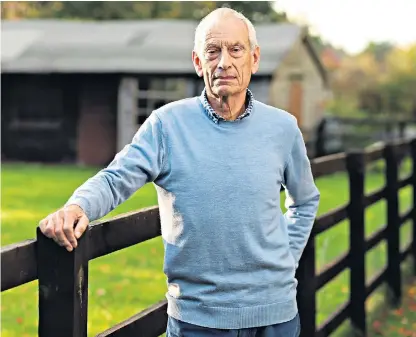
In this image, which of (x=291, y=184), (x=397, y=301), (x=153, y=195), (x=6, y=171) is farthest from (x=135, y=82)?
(x=291, y=184)

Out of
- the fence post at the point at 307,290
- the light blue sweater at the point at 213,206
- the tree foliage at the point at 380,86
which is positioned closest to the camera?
the light blue sweater at the point at 213,206

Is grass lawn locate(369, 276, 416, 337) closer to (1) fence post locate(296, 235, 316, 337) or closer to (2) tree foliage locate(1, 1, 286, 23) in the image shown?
(1) fence post locate(296, 235, 316, 337)

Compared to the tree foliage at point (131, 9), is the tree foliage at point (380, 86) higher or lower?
lower

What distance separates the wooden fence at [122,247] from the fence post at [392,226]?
36.7 inches

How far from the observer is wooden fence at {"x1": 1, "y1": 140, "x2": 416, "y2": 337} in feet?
8.17

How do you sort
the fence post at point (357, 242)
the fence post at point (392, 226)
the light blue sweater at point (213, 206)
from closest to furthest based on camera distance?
the light blue sweater at point (213, 206), the fence post at point (357, 242), the fence post at point (392, 226)

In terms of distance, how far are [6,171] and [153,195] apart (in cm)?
698

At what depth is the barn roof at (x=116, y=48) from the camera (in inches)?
925

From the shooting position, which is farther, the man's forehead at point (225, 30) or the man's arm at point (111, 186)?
the man's forehead at point (225, 30)

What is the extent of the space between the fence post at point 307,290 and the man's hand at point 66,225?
7.25ft

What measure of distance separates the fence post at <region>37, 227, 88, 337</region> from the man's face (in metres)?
0.69

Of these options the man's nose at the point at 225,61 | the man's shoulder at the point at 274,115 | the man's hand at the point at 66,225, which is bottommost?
the man's hand at the point at 66,225

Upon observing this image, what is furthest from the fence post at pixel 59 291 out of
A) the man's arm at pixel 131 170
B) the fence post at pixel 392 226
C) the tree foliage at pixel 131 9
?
the tree foliage at pixel 131 9

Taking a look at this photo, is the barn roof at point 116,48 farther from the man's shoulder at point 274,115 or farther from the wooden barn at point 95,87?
the man's shoulder at point 274,115
